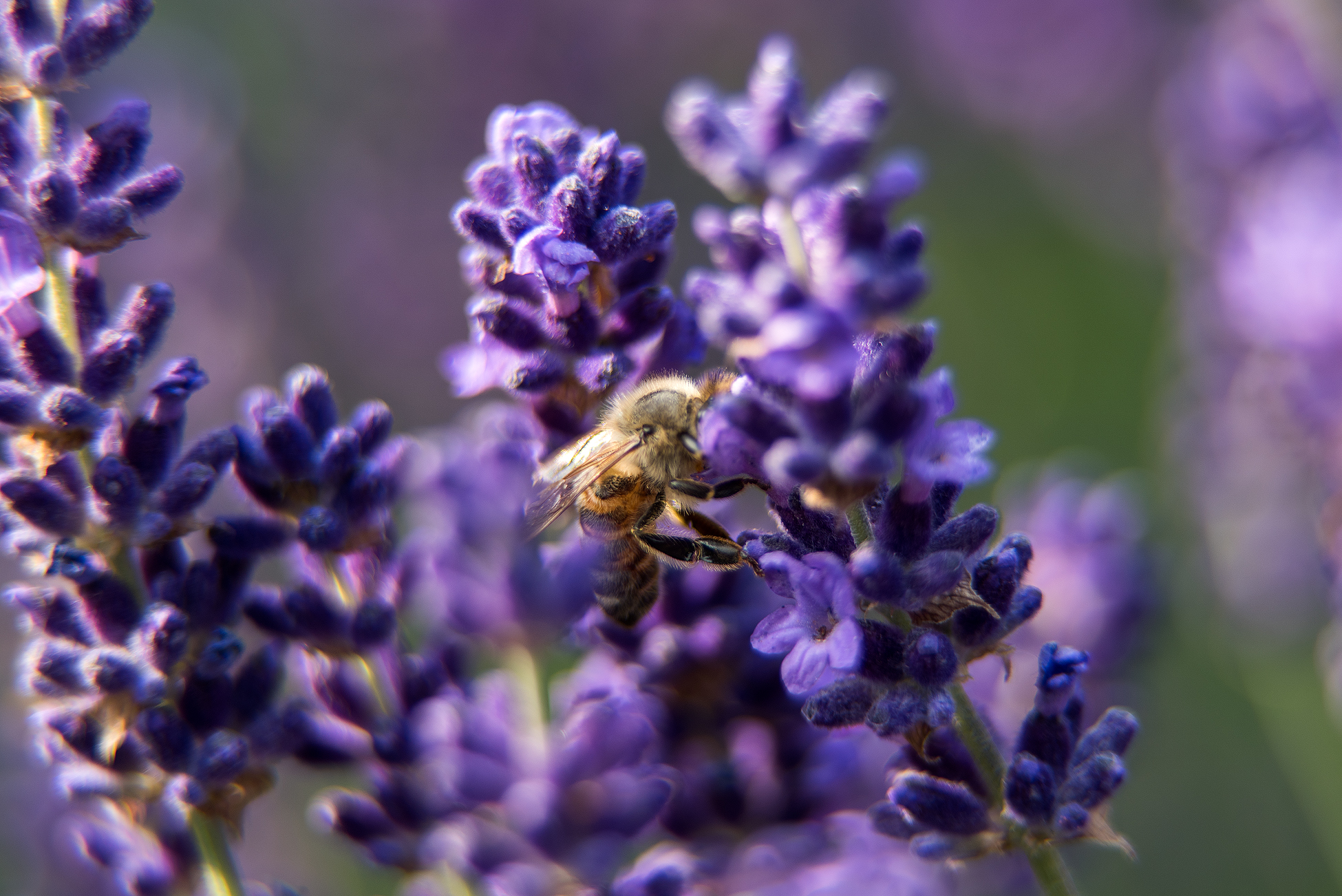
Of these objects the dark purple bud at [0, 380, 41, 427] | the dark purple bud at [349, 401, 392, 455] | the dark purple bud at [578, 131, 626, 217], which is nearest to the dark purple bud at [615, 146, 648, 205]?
the dark purple bud at [578, 131, 626, 217]

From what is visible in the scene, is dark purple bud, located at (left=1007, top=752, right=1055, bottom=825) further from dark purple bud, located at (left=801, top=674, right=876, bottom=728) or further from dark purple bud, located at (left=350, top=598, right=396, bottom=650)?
dark purple bud, located at (left=350, top=598, right=396, bottom=650)

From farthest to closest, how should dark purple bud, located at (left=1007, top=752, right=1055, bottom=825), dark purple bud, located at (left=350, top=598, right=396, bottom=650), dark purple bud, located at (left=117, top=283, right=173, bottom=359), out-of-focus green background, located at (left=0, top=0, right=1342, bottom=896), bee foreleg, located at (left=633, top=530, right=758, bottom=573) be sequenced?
out-of-focus green background, located at (left=0, top=0, right=1342, bottom=896) < bee foreleg, located at (left=633, top=530, right=758, bottom=573) < dark purple bud, located at (left=350, top=598, right=396, bottom=650) < dark purple bud, located at (left=117, top=283, right=173, bottom=359) < dark purple bud, located at (left=1007, top=752, right=1055, bottom=825)

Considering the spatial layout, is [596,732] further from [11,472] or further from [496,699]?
[11,472]

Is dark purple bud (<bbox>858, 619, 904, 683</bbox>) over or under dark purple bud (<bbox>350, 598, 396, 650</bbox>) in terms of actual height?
under

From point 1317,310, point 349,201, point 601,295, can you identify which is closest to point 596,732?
point 601,295

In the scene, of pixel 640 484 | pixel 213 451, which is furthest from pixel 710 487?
Answer: pixel 213 451

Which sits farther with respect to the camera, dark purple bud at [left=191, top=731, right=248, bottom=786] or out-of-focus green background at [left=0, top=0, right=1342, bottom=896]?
out-of-focus green background at [left=0, top=0, right=1342, bottom=896]

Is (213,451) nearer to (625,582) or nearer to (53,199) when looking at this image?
(53,199)
